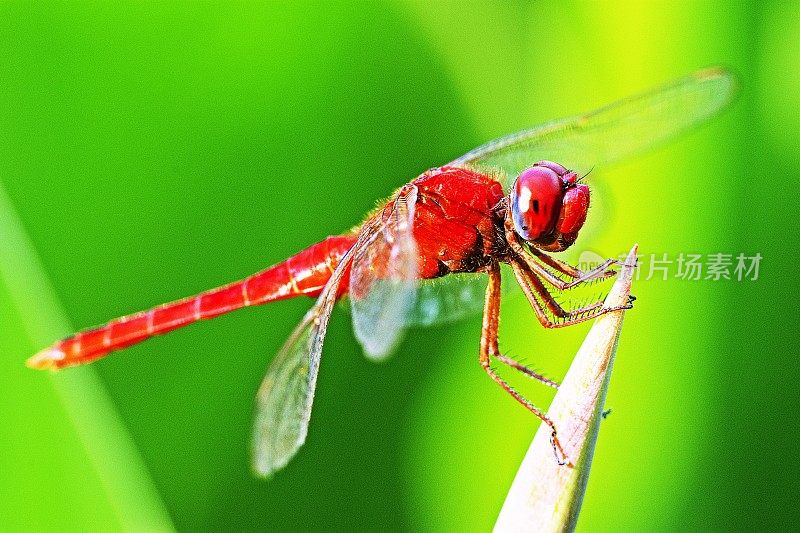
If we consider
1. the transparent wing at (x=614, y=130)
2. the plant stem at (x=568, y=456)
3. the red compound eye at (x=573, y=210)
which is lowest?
the plant stem at (x=568, y=456)

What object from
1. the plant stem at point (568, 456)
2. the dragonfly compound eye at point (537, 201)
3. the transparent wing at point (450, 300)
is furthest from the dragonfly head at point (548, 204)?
the plant stem at point (568, 456)

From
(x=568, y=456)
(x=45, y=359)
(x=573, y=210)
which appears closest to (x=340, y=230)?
(x=573, y=210)

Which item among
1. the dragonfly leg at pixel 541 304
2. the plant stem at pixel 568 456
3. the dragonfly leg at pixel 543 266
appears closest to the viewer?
the plant stem at pixel 568 456

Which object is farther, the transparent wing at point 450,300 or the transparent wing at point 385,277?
the transparent wing at point 450,300

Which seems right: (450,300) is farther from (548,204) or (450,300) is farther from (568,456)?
(568,456)

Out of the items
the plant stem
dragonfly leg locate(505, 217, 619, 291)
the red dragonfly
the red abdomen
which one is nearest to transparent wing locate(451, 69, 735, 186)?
the red dragonfly

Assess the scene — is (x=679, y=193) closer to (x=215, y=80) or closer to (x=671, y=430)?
(x=671, y=430)

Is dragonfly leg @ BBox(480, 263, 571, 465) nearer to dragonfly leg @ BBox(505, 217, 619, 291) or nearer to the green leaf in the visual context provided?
dragonfly leg @ BBox(505, 217, 619, 291)

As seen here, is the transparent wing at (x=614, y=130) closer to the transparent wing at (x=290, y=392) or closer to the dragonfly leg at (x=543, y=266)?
the dragonfly leg at (x=543, y=266)
